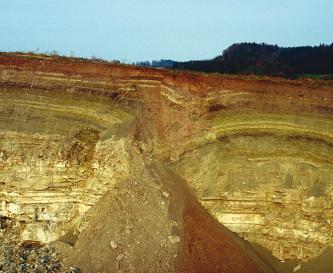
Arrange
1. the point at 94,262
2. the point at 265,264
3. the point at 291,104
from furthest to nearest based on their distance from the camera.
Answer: the point at 291,104, the point at 265,264, the point at 94,262

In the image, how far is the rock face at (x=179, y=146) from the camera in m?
17.6

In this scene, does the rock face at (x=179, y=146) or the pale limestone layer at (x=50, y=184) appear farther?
the pale limestone layer at (x=50, y=184)

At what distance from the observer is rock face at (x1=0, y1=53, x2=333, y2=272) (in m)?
17.6

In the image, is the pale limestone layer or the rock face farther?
the pale limestone layer

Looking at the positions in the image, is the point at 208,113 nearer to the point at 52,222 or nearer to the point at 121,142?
the point at 121,142

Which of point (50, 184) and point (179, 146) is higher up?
point (179, 146)

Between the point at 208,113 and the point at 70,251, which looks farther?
the point at 208,113

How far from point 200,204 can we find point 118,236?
3014 mm

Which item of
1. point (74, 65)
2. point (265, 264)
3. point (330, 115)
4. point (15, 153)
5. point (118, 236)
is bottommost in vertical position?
point (265, 264)

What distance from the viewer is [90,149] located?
1783cm

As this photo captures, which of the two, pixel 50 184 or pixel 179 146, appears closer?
pixel 50 184

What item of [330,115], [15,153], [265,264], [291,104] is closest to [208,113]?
→ [291,104]

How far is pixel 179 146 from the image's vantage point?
18.1 meters

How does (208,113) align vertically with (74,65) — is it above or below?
below
